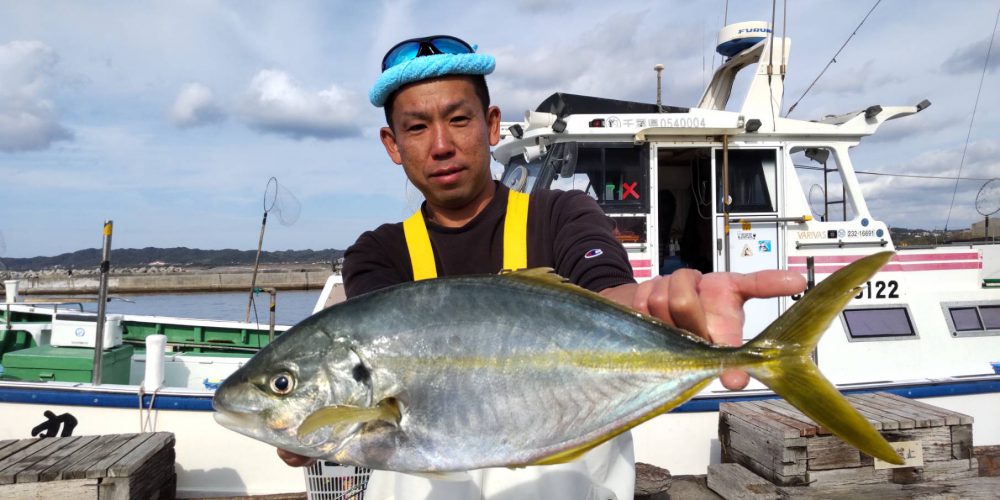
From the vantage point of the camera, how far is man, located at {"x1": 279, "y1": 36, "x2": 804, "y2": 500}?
7.22 ft

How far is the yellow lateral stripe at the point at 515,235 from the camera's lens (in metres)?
2.46

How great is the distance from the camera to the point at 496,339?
1.63 m

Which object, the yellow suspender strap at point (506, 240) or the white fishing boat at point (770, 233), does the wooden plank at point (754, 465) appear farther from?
the yellow suspender strap at point (506, 240)

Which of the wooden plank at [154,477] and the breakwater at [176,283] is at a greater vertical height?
the breakwater at [176,283]

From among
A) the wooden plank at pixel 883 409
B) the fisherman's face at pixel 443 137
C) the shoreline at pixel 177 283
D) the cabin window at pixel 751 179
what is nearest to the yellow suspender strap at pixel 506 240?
the fisherman's face at pixel 443 137

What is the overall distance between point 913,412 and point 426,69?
486 centimetres

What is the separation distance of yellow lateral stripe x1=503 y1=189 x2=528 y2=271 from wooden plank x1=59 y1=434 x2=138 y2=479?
371 cm

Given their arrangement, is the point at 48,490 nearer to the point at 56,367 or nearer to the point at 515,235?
the point at 56,367

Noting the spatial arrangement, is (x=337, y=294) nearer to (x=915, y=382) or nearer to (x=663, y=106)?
(x=663, y=106)

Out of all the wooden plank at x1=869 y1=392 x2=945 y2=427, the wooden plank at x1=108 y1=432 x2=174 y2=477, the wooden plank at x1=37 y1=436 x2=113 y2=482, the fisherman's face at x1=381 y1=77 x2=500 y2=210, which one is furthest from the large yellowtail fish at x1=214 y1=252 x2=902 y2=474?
the wooden plank at x1=869 y1=392 x2=945 y2=427

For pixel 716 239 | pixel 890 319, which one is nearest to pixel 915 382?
pixel 890 319

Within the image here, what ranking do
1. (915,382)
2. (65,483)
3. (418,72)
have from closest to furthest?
(418,72)
(65,483)
(915,382)

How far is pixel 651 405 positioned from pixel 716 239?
590 cm

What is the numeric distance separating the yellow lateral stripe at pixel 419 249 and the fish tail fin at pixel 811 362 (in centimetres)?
135
